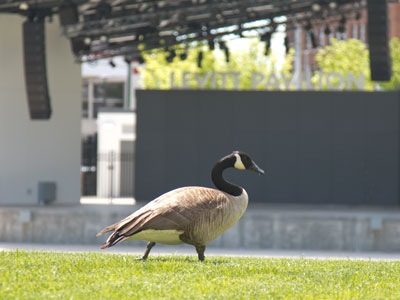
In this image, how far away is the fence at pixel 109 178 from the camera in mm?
37997

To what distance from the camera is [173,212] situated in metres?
11.7

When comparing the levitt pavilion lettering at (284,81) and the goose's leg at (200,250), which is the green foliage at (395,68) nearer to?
the levitt pavilion lettering at (284,81)

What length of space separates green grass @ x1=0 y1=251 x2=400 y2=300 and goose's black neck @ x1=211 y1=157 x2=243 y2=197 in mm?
932

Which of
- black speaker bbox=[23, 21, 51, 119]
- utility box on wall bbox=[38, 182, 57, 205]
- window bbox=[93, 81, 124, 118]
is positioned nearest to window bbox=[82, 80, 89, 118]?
window bbox=[93, 81, 124, 118]

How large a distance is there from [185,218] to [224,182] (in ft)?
3.61

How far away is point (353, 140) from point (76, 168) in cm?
807

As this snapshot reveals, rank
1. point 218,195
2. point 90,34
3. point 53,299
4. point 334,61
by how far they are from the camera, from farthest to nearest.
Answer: point 334,61 → point 90,34 → point 218,195 → point 53,299

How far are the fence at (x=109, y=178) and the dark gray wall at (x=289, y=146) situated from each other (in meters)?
5.95

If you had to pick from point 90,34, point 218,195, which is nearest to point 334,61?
point 90,34

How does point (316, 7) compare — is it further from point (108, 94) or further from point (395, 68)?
point (108, 94)

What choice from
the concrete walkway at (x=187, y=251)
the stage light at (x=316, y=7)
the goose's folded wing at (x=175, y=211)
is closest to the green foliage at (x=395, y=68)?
the stage light at (x=316, y=7)

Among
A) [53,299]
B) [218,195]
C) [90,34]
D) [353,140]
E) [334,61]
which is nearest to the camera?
[53,299]

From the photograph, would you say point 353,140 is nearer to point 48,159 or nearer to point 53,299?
point 48,159

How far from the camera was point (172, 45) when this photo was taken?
30.2 m
